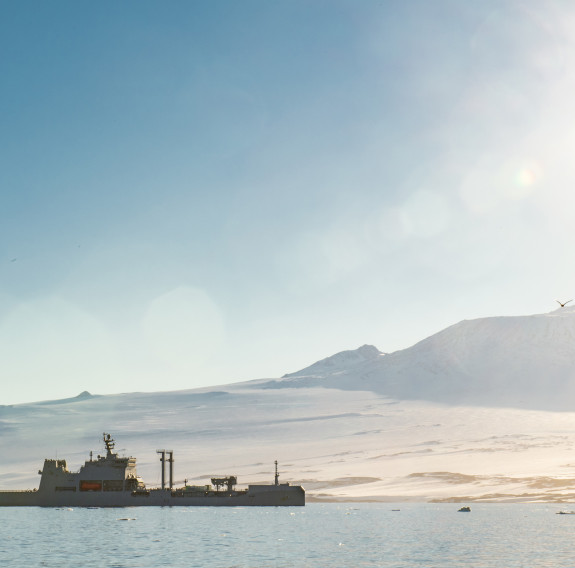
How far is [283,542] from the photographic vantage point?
233ft

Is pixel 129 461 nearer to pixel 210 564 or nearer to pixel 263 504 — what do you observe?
pixel 263 504

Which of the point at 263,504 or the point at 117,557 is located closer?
the point at 117,557

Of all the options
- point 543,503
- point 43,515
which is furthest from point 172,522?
point 543,503

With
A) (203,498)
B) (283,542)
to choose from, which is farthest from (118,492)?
(283,542)

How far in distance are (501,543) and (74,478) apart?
88228 millimetres

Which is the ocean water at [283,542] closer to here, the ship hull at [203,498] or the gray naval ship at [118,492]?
the gray naval ship at [118,492]

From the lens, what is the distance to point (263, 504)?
451 feet

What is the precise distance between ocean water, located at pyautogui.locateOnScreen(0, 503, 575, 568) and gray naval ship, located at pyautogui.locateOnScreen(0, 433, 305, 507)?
80.9ft

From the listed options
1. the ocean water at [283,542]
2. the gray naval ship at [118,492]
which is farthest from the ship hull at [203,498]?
the ocean water at [283,542]

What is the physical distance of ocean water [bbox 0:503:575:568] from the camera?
56.8 metres

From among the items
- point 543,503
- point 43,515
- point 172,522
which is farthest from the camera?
point 543,503

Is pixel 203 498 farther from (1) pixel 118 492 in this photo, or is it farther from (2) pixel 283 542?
(2) pixel 283 542

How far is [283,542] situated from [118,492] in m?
69.4

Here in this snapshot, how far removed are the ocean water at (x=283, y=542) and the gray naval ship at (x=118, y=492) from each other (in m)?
24.7
